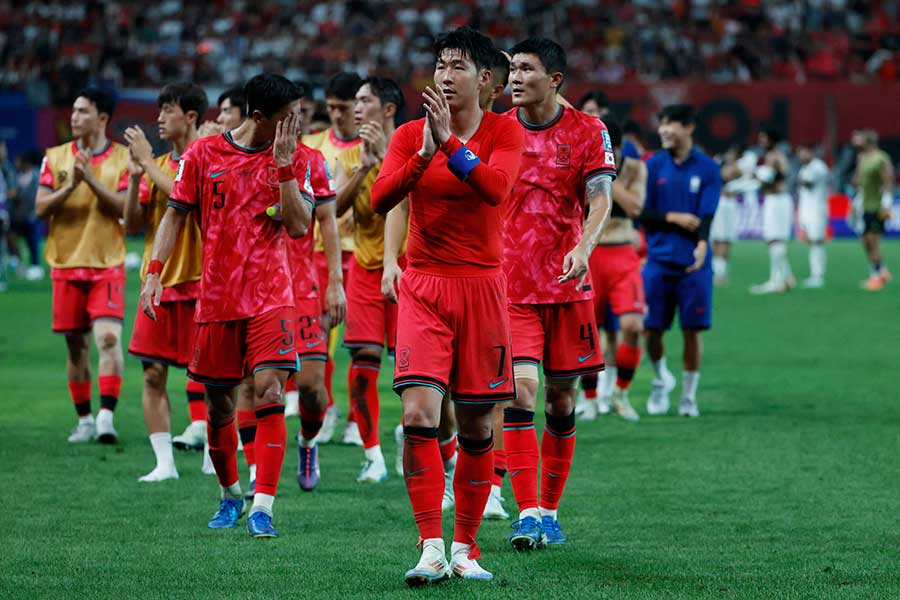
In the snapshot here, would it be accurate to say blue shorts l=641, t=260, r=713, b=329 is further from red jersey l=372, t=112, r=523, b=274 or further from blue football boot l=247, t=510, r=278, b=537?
red jersey l=372, t=112, r=523, b=274

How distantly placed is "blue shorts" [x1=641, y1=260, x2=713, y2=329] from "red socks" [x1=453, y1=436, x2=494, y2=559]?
551 cm

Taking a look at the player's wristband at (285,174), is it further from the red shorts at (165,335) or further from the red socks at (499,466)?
the red shorts at (165,335)

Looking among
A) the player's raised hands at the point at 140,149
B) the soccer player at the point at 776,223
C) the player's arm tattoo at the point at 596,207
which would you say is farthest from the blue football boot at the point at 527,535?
the soccer player at the point at 776,223

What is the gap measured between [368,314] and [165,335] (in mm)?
1282

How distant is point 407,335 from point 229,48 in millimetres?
31950

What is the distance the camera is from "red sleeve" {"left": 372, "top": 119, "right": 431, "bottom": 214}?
222 inches

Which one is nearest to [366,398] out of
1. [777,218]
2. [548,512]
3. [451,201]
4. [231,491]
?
[231,491]

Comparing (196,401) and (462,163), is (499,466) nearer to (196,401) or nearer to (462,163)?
(462,163)

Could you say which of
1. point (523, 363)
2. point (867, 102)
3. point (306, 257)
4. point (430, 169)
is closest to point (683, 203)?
point (306, 257)

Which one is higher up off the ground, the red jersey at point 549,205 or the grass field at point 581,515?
the red jersey at point 549,205

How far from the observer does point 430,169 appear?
19.1 feet

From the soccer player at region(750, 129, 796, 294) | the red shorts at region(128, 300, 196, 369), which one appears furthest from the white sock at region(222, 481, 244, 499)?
the soccer player at region(750, 129, 796, 294)

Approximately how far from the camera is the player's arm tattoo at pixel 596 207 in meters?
6.54

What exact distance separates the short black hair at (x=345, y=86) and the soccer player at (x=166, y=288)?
1.00 m
